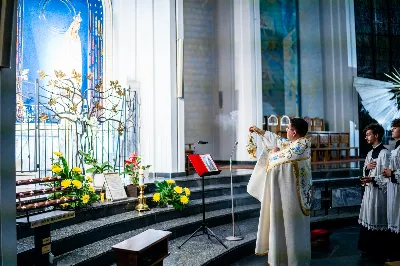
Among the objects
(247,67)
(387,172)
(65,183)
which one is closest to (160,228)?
(65,183)

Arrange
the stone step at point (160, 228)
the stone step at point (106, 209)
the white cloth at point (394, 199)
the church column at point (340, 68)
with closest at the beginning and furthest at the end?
1. the stone step at point (160, 228)
2. the stone step at point (106, 209)
3. the white cloth at point (394, 199)
4. the church column at point (340, 68)

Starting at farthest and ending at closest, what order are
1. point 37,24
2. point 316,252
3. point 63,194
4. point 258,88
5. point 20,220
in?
1. point 258,88
2. point 37,24
3. point 316,252
4. point 63,194
5. point 20,220

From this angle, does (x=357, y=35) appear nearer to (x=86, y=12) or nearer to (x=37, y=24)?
(x=86, y=12)

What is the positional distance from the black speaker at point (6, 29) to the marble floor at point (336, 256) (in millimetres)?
3995

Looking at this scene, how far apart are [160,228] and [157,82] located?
12.6 ft

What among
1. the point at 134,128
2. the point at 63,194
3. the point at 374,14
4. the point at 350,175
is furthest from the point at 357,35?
the point at 63,194

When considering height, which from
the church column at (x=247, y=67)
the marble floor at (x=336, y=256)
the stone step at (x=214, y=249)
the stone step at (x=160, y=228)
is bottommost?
the marble floor at (x=336, y=256)

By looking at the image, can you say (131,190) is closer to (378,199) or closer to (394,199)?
(378,199)

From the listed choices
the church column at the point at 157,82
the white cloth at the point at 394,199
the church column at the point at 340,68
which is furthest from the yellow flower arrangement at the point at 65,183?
the church column at the point at 340,68

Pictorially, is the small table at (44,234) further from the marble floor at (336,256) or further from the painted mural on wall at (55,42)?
the painted mural on wall at (55,42)

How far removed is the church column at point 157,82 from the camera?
7938 millimetres

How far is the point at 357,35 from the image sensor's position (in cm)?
1245

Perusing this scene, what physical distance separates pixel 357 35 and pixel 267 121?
4910 millimetres

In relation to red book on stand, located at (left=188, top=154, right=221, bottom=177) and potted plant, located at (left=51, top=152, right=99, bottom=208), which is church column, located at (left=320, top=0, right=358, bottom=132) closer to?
red book on stand, located at (left=188, top=154, right=221, bottom=177)
